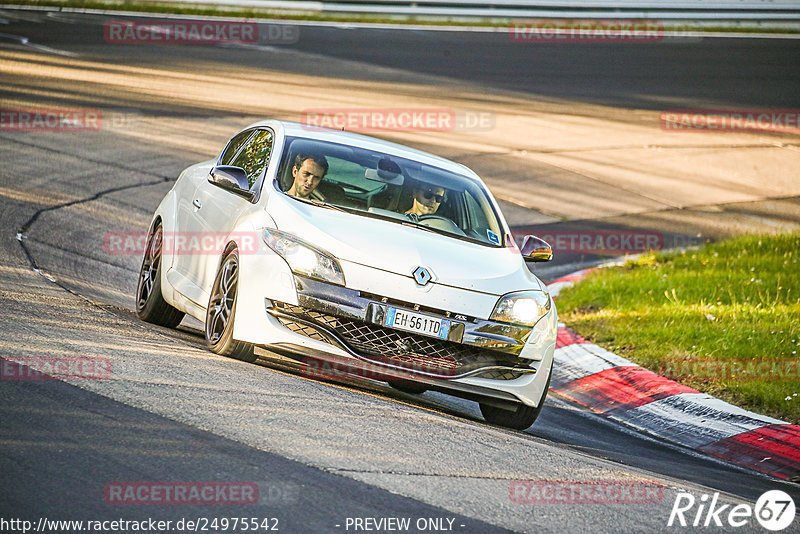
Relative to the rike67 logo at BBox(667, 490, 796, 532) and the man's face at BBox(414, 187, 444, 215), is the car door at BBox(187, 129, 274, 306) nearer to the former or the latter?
the man's face at BBox(414, 187, 444, 215)

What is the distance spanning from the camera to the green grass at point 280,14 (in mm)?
30562

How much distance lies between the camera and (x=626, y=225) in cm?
1638

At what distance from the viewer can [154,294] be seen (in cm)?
878

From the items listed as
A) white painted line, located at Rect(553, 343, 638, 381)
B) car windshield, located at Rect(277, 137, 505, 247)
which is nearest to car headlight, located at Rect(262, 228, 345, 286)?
car windshield, located at Rect(277, 137, 505, 247)

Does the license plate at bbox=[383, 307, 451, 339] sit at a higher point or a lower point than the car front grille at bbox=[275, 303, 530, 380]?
higher

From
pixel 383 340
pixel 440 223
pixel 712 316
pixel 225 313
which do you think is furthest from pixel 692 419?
pixel 225 313

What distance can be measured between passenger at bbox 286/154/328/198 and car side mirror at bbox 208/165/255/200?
300 millimetres

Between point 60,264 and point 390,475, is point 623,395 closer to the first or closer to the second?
point 390,475

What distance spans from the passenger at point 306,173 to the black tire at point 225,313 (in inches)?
26.2

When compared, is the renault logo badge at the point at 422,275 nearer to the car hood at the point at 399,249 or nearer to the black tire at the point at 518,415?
the car hood at the point at 399,249

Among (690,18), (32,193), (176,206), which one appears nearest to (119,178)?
(32,193)

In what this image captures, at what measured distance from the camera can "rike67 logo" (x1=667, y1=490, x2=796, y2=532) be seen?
5.53 m

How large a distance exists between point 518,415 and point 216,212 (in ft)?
8.44

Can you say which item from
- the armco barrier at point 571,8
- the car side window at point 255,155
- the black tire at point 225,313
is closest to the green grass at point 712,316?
the car side window at point 255,155
